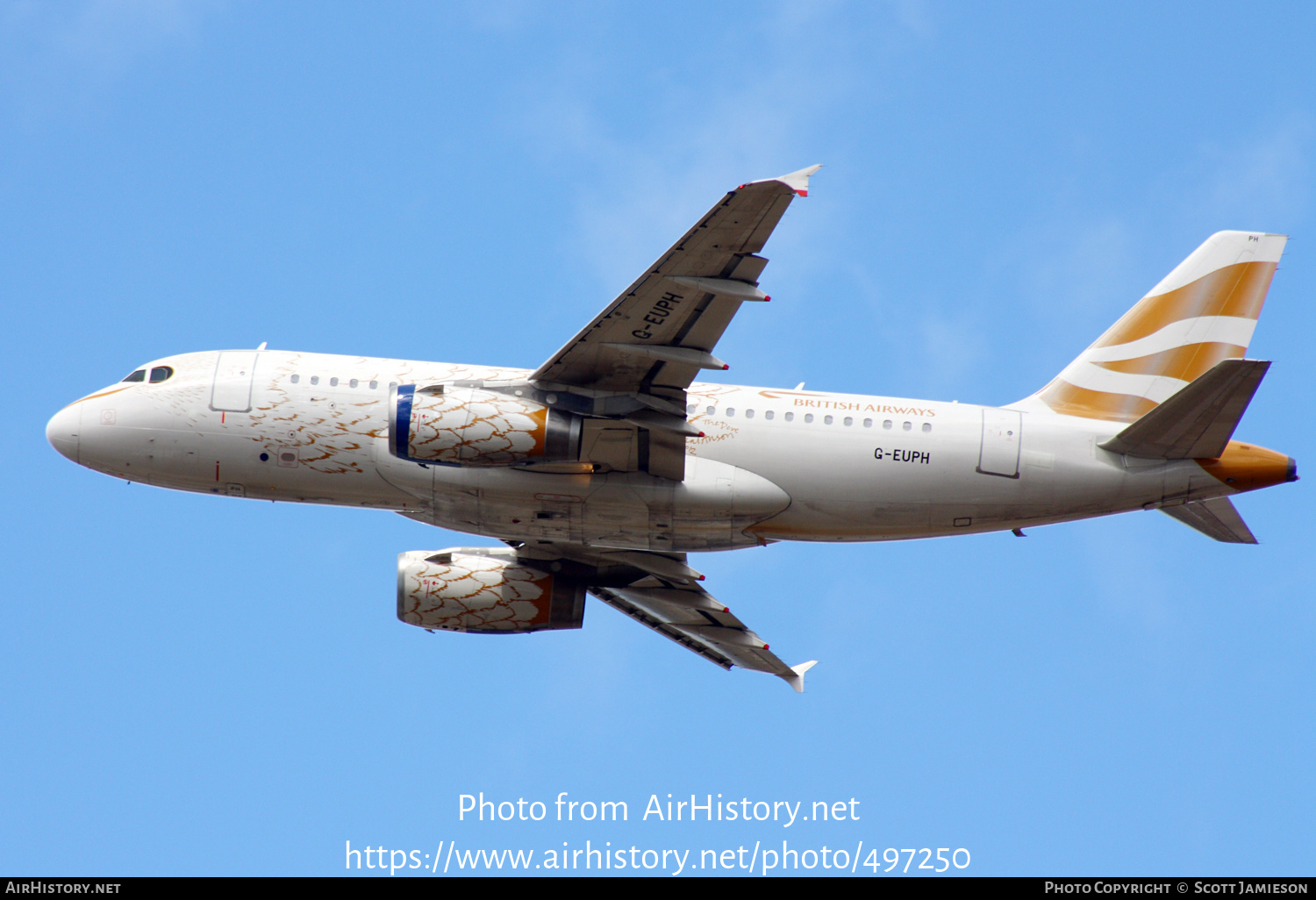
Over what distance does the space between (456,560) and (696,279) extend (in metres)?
13.5

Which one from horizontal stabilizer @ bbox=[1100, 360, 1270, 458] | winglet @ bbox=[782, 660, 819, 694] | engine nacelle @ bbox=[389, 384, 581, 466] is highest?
horizontal stabilizer @ bbox=[1100, 360, 1270, 458]

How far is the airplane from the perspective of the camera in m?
28.9

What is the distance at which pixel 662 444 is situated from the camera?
29.8 meters

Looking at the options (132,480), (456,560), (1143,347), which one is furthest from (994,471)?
(132,480)

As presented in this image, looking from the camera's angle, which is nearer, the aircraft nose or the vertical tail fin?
the aircraft nose

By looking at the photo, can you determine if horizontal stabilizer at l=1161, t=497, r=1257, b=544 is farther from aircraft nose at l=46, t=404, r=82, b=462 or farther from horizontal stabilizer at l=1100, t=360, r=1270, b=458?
aircraft nose at l=46, t=404, r=82, b=462

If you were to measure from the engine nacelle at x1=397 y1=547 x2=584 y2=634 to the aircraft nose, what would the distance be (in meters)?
8.86

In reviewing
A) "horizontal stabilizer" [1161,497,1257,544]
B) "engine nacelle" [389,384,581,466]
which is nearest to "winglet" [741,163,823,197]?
"engine nacelle" [389,384,581,466]

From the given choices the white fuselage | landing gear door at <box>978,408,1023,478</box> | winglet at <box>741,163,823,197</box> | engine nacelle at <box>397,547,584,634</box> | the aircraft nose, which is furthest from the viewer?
engine nacelle at <box>397,547,584,634</box>

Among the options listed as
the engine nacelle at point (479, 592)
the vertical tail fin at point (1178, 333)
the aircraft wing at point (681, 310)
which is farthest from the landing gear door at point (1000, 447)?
the engine nacelle at point (479, 592)

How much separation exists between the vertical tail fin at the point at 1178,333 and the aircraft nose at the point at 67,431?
23775mm

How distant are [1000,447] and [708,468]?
6929mm

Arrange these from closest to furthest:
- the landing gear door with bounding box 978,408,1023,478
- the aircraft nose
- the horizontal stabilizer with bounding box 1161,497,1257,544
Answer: the landing gear door with bounding box 978,408,1023,478 < the horizontal stabilizer with bounding box 1161,497,1257,544 < the aircraft nose
